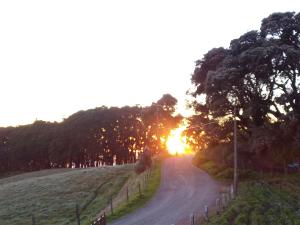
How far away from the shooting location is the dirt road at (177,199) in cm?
3700

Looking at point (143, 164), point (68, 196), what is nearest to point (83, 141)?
point (143, 164)

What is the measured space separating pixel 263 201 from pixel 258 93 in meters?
16.4

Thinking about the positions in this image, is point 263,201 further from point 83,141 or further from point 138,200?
point 83,141

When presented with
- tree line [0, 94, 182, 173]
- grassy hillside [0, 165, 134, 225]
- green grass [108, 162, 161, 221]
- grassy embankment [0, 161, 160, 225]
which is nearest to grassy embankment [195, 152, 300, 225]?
green grass [108, 162, 161, 221]

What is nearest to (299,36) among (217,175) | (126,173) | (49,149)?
(217,175)

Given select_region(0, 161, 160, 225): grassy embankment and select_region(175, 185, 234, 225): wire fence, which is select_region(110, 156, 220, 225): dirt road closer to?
select_region(175, 185, 234, 225): wire fence

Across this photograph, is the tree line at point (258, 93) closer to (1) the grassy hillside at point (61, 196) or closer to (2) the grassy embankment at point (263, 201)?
(2) the grassy embankment at point (263, 201)

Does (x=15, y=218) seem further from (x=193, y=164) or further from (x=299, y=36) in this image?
(x=299, y=36)

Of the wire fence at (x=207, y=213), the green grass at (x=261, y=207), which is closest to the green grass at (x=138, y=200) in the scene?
the wire fence at (x=207, y=213)

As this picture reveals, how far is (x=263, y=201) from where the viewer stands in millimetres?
38531

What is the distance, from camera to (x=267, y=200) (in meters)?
39.2

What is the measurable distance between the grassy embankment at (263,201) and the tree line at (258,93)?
8.12 feet

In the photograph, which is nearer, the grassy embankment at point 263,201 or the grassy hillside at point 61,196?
the grassy embankment at point 263,201

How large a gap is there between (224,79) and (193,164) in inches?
984
